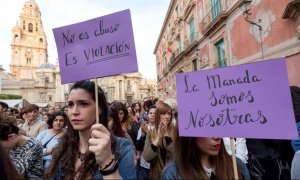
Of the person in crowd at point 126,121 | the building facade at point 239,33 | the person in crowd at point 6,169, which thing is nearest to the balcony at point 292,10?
the building facade at point 239,33

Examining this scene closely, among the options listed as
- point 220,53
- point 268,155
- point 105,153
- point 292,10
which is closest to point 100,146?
point 105,153

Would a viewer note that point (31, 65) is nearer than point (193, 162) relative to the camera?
No

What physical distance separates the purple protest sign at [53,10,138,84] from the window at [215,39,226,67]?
42.6 ft

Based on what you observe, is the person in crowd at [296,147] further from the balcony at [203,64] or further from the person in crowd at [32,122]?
the balcony at [203,64]

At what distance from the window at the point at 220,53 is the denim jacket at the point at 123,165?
516 inches

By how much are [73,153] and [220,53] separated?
47.2 ft

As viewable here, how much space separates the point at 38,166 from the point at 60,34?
142 centimetres

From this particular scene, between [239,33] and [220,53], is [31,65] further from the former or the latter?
[239,33]

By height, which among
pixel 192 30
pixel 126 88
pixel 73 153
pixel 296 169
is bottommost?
pixel 296 169

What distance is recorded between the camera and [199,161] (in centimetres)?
215

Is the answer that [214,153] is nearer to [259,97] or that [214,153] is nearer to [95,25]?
[259,97]

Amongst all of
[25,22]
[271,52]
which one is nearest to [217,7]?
[271,52]

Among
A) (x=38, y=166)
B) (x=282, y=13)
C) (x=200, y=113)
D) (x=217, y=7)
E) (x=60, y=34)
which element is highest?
(x=217, y=7)

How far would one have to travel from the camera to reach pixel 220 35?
14.6 m
